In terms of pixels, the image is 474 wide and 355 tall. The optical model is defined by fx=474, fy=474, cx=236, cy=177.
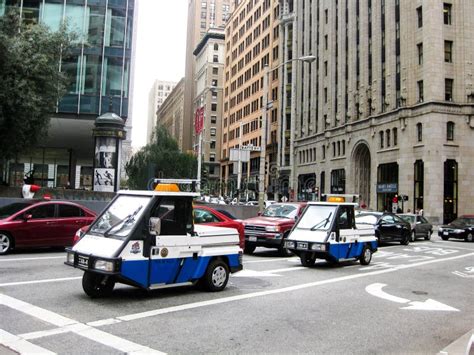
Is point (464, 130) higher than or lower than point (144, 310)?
higher

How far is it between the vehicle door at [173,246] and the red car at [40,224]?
7511mm

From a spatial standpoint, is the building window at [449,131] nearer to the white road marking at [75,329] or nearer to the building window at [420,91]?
the building window at [420,91]

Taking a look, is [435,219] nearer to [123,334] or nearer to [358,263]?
→ [358,263]

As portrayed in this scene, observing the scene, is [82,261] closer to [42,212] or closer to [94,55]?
[42,212]

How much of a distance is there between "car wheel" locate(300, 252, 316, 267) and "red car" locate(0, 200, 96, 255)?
7133 millimetres

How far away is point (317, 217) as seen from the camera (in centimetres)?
1360

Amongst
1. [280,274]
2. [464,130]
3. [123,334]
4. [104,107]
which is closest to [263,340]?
[123,334]

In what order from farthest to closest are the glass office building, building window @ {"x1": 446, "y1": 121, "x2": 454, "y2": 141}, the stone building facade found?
building window @ {"x1": 446, "y1": 121, "x2": 454, "y2": 141} < the stone building facade < the glass office building

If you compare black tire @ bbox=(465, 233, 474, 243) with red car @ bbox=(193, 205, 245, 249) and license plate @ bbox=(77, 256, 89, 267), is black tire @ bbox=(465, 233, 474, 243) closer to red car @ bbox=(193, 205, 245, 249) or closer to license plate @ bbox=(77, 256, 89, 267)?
red car @ bbox=(193, 205, 245, 249)

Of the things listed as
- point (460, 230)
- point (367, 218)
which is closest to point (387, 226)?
point (367, 218)

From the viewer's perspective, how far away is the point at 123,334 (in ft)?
20.1

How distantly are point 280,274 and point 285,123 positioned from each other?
6545 cm

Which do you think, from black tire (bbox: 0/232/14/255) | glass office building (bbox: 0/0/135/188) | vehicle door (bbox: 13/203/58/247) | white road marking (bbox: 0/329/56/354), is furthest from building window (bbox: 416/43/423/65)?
white road marking (bbox: 0/329/56/354)

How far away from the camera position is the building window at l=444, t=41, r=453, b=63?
45.1 metres
